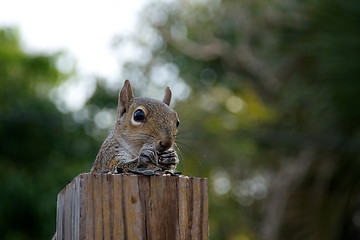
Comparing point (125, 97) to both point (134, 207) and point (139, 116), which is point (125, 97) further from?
point (134, 207)

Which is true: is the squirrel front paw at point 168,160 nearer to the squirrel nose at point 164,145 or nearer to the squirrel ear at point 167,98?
the squirrel nose at point 164,145

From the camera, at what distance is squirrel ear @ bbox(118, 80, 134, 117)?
3.02 meters

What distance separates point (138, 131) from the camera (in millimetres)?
2793

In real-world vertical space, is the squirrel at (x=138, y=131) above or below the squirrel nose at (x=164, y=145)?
above

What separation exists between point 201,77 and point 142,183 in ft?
57.2

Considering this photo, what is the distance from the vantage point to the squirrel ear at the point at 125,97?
3.02 m

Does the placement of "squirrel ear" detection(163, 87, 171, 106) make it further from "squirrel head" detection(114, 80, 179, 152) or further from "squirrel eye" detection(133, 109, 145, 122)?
"squirrel eye" detection(133, 109, 145, 122)

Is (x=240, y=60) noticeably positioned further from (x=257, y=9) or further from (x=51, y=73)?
(x=51, y=73)

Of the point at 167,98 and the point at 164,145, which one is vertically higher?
the point at 167,98

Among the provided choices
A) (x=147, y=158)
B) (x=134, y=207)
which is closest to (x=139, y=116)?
(x=147, y=158)

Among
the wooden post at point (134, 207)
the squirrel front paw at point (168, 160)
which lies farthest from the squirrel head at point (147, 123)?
the wooden post at point (134, 207)

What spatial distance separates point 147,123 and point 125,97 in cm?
34

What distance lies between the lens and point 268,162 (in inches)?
634

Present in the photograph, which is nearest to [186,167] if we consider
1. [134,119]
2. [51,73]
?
[51,73]
